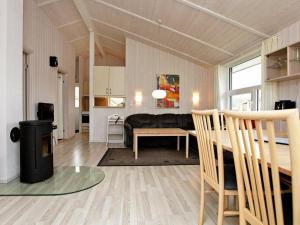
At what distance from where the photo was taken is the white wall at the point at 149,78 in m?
6.15

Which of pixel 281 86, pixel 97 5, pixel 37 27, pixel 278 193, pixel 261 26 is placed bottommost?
pixel 278 193

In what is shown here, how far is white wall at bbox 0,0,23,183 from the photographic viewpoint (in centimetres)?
252

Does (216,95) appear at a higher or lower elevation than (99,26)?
lower

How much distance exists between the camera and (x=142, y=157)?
4.06m

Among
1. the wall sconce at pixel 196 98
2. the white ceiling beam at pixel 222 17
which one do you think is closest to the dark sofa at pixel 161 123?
the wall sconce at pixel 196 98

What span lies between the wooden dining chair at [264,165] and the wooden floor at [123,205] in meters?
0.97

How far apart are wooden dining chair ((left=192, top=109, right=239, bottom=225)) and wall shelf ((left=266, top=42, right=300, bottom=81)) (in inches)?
80.4

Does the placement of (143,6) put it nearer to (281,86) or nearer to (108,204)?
(281,86)

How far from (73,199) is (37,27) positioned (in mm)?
4075

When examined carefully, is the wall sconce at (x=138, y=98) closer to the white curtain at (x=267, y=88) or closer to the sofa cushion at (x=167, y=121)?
the sofa cushion at (x=167, y=121)

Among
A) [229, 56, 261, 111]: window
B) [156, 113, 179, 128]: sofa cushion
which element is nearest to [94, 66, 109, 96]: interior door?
[156, 113, 179, 128]: sofa cushion

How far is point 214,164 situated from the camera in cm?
151

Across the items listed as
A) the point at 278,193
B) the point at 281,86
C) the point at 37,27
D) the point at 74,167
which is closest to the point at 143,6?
the point at 37,27

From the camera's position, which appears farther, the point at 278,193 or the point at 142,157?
the point at 142,157
